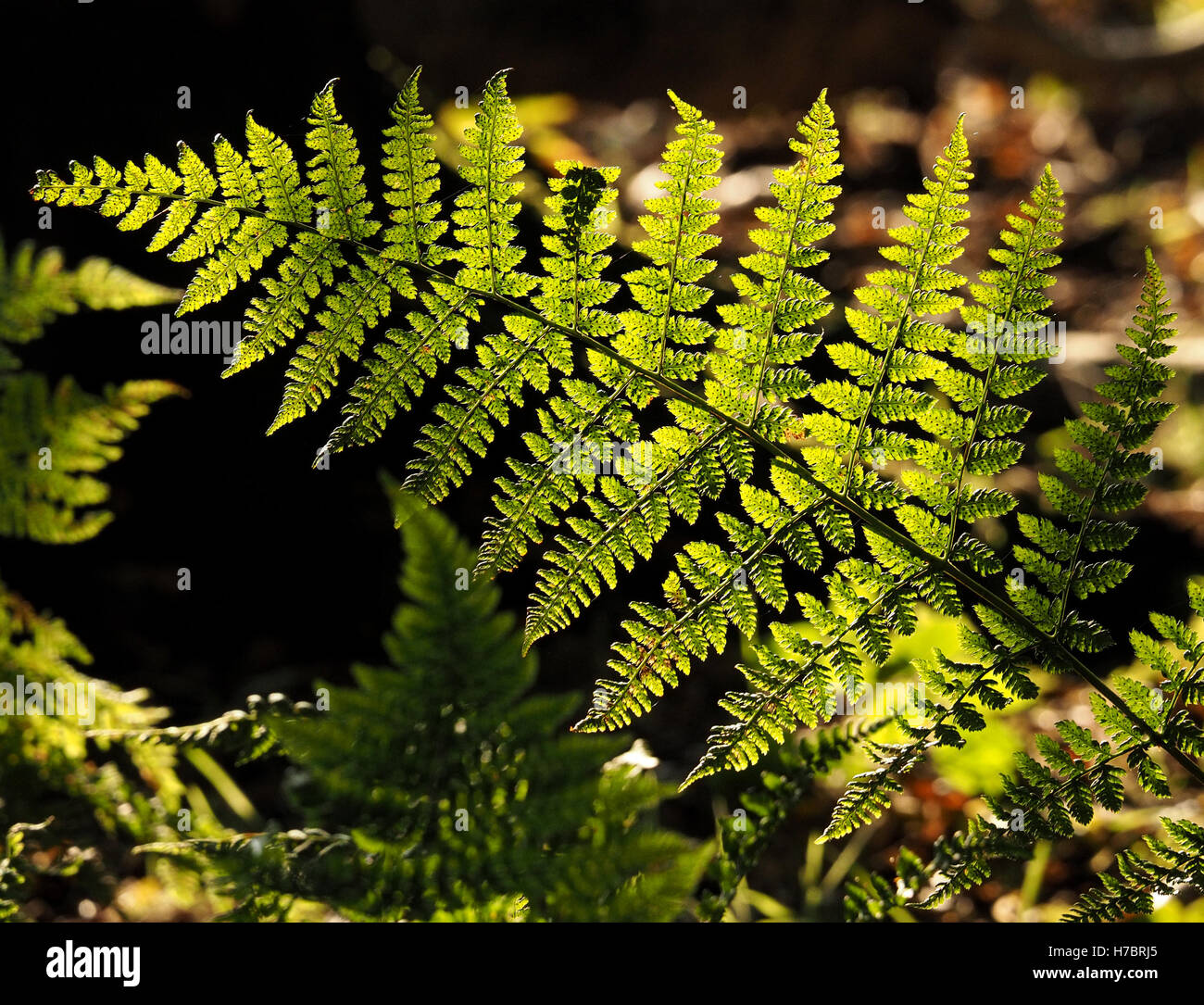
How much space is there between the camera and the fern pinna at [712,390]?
1.24 m

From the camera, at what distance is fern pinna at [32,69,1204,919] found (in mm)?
1237

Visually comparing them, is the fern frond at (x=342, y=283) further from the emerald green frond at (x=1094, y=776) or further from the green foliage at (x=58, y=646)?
the emerald green frond at (x=1094, y=776)

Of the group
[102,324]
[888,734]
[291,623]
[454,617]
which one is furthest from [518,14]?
[454,617]

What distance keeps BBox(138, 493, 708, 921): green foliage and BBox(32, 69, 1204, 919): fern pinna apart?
0.53ft

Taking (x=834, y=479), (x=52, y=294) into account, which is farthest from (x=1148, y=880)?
(x=52, y=294)

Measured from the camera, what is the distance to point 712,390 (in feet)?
4.35

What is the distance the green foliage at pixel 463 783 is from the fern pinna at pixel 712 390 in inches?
6.3

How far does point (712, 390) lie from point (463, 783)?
2.19 feet

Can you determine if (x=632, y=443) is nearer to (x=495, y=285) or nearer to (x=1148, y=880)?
(x=495, y=285)

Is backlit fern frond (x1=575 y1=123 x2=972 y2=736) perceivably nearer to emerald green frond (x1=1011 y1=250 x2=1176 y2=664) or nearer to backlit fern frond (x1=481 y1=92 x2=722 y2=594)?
backlit fern frond (x1=481 y1=92 x2=722 y2=594)

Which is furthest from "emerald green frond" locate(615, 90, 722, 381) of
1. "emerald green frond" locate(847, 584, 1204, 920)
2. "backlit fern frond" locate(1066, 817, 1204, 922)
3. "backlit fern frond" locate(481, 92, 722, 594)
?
"backlit fern frond" locate(1066, 817, 1204, 922)

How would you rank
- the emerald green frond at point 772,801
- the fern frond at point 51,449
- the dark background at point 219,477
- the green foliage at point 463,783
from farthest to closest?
the dark background at point 219,477
the fern frond at point 51,449
the emerald green frond at point 772,801
the green foliage at point 463,783

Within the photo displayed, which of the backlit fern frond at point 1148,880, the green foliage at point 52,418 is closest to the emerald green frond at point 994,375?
the backlit fern frond at point 1148,880
